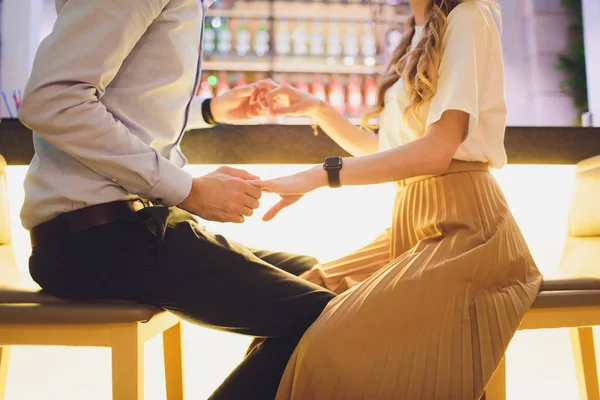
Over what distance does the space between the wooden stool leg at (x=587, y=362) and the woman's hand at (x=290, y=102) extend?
37.6 inches

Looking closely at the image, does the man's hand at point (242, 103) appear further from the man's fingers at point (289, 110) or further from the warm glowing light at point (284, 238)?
the warm glowing light at point (284, 238)

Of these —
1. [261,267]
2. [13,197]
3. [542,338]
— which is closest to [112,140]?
[261,267]

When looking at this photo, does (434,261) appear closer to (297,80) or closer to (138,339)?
(138,339)

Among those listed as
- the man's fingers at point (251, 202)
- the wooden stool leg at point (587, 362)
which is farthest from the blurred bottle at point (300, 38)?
the man's fingers at point (251, 202)

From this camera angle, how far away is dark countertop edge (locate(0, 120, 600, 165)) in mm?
1296

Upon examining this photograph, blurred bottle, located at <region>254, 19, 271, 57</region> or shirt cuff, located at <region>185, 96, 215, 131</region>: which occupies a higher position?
blurred bottle, located at <region>254, 19, 271, 57</region>

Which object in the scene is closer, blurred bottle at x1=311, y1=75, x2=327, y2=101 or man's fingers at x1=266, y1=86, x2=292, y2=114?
man's fingers at x1=266, y1=86, x2=292, y2=114

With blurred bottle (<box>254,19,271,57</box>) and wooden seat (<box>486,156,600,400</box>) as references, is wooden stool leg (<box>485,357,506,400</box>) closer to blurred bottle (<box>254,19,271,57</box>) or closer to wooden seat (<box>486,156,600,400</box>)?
wooden seat (<box>486,156,600,400</box>)

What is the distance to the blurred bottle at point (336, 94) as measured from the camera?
11.8 ft

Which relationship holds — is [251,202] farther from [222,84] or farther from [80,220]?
[222,84]

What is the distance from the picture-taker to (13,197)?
56.7 inches

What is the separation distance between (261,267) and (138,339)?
0.76 ft

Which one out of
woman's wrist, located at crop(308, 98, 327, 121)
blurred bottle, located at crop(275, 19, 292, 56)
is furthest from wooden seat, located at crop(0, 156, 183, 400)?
blurred bottle, located at crop(275, 19, 292, 56)

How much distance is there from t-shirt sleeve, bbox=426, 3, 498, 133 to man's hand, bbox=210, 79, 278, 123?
0.45m
